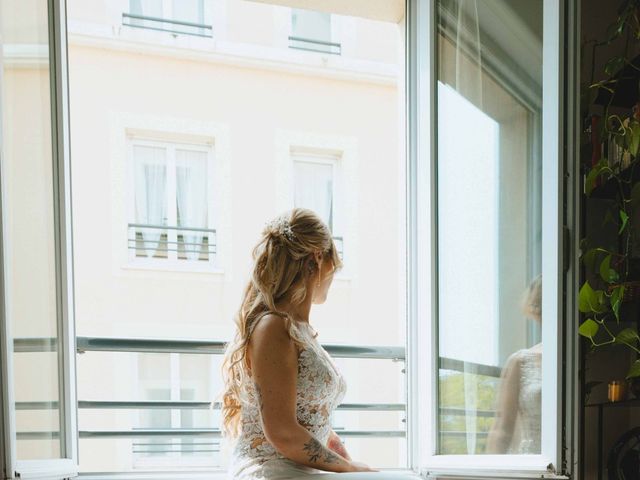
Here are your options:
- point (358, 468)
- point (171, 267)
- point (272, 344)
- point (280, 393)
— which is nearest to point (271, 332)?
point (272, 344)

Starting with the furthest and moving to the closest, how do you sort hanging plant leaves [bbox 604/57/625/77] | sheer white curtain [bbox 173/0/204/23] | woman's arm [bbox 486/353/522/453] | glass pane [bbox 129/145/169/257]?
glass pane [bbox 129/145/169/257] < sheer white curtain [bbox 173/0/204/23] < hanging plant leaves [bbox 604/57/625/77] < woman's arm [bbox 486/353/522/453]

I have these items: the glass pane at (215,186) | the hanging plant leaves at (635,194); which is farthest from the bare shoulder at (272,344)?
the glass pane at (215,186)

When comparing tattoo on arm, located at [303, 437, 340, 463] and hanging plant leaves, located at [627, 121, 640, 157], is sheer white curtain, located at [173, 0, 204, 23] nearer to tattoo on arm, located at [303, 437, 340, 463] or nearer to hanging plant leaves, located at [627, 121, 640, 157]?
hanging plant leaves, located at [627, 121, 640, 157]

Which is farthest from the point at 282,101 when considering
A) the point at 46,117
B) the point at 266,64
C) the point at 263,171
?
the point at 46,117

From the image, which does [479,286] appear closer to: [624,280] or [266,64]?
[624,280]

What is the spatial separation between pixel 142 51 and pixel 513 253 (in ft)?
14.6

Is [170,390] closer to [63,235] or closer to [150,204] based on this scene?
[150,204]

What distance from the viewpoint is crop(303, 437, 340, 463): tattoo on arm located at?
4.50 feet

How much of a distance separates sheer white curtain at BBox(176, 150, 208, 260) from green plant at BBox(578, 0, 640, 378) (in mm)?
4102

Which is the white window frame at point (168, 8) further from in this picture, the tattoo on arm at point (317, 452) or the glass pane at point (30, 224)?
the tattoo on arm at point (317, 452)

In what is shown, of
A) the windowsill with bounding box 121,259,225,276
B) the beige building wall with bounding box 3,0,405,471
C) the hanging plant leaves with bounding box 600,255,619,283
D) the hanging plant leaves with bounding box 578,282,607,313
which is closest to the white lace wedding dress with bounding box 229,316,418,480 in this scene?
the hanging plant leaves with bounding box 578,282,607,313

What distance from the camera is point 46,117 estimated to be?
1.60 m

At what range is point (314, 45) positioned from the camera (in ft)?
18.3

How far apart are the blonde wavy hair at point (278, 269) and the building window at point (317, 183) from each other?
163 inches
